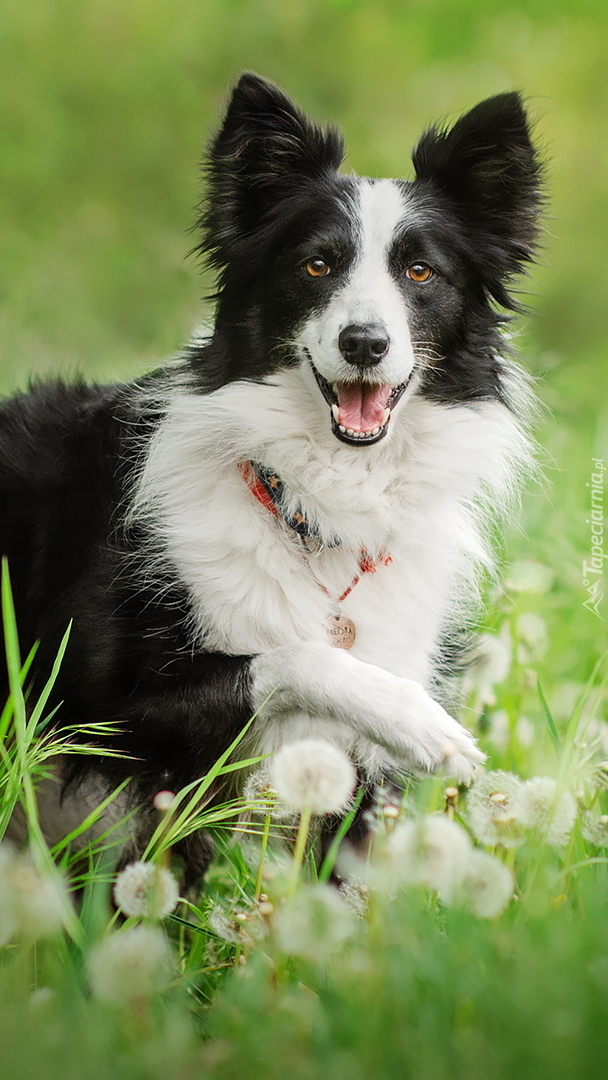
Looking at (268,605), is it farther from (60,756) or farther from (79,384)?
(79,384)

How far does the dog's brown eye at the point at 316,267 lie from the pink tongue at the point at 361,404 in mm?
310

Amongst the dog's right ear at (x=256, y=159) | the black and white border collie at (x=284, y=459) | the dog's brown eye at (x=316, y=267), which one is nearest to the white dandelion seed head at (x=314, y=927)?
the black and white border collie at (x=284, y=459)

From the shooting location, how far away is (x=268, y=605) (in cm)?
263

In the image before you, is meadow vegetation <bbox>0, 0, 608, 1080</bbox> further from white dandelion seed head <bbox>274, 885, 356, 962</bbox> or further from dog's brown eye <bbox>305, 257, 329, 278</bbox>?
dog's brown eye <bbox>305, 257, 329, 278</bbox>

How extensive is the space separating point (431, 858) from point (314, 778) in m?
0.25

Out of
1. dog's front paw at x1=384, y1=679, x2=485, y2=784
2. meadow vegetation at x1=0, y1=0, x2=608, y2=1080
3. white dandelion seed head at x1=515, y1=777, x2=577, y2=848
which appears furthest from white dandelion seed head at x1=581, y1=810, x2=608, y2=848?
dog's front paw at x1=384, y1=679, x2=485, y2=784

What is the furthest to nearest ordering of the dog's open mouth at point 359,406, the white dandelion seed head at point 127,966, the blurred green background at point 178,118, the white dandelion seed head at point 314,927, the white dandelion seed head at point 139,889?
the blurred green background at point 178,118 < the dog's open mouth at point 359,406 < the white dandelion seed head at point 139,889 < the white dandelion seed head at point 314,927 < the white dandelion seed head at point 127,966

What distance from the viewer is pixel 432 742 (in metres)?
2.15

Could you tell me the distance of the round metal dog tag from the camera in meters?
2.70

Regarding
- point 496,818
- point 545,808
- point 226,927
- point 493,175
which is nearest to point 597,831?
point 545,808

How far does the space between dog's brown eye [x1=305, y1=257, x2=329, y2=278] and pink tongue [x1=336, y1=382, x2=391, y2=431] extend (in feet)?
Result: 1.02

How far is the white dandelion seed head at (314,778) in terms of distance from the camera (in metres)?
1.67

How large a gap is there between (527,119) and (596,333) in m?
4.90

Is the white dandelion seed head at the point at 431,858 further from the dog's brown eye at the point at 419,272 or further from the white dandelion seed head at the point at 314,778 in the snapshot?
the dog's brown eye at the point at 419,272
